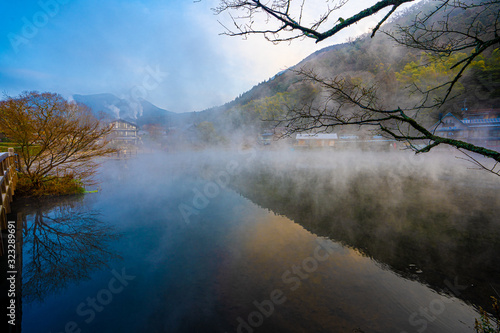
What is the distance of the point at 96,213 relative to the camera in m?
8.07

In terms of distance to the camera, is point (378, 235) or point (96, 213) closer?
point (378, 235)

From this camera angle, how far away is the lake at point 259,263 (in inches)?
143

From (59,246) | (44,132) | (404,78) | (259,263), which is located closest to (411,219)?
(259,263)

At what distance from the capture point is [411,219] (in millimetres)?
7562

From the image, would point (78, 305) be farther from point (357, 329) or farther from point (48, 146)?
point (48, 146)

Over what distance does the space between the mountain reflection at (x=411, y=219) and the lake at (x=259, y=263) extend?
0.04 metres

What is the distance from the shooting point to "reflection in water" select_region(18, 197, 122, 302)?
443 cm

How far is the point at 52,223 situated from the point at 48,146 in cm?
373

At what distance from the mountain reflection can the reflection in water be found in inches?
224

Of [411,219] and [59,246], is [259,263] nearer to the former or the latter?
[59,246]

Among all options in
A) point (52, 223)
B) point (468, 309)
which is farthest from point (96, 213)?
point (468, 309)

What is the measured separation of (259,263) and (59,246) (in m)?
5.03

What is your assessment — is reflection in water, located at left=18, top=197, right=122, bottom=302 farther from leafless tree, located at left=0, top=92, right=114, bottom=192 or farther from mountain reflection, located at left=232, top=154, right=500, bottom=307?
mountain reflection, located at left=232, top=154, right=500, bottom=307

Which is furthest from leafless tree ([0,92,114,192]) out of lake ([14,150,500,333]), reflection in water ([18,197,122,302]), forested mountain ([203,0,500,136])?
forested mountain ([203,0,500,136])
